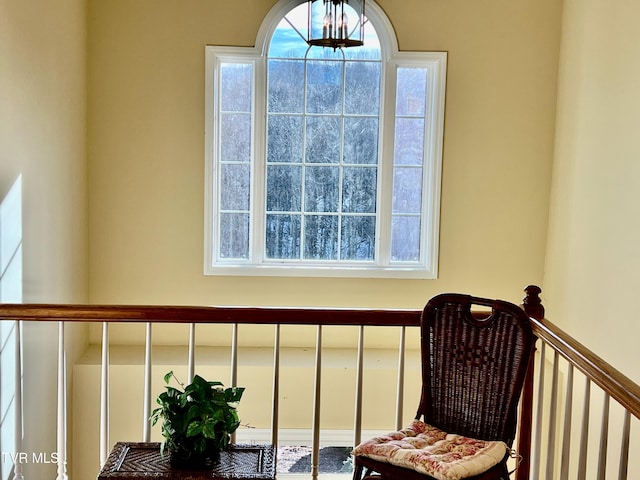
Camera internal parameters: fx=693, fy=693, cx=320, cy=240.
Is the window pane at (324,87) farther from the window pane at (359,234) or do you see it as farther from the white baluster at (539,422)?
the white baluster at (539,422)

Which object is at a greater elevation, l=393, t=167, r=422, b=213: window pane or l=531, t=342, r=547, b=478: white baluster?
l=393, t=167, r=422, b=213: window pane

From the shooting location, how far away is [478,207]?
16.3 feet

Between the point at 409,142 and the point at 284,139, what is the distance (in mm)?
909

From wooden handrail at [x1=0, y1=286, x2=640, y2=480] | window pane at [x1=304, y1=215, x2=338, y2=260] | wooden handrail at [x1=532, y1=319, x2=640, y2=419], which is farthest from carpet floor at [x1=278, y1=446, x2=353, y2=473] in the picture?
wooden handrail at [x1=532, y1=319, x2=640, y2=419]

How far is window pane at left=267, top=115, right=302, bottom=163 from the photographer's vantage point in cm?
503

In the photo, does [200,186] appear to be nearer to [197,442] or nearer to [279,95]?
[279,95]

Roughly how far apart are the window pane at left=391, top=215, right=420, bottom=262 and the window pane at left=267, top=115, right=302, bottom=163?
88cm

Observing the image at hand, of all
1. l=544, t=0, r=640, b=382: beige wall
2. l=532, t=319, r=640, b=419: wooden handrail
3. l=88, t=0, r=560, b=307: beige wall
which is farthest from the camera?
l=88, t=0, r=560, b=307: beige wall

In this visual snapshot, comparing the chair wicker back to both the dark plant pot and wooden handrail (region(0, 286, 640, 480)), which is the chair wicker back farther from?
the dark plant pot

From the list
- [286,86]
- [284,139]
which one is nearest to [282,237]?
[284,139]

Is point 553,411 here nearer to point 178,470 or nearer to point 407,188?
point 178,470

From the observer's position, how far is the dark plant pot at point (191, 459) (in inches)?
86.4

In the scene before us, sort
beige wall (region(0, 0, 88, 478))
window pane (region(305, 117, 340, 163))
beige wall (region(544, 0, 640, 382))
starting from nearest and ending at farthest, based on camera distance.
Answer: beige wall (region(0, 0, 88, 478)), beige wall (region(544, 0, 640, 382)), window pane (region(305, 117, 340, 163))

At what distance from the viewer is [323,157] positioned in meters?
5.09
